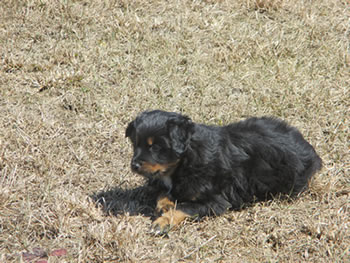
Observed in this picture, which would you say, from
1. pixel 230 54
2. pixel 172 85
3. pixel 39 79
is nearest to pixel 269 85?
pixel 230 54

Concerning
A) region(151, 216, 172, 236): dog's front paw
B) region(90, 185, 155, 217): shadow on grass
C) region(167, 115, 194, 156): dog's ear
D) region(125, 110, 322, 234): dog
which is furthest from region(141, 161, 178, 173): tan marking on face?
region(90, 185, 155, 217): shadow on grass

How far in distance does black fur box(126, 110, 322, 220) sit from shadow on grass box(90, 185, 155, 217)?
130 millimetres

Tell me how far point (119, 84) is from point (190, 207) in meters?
2.67

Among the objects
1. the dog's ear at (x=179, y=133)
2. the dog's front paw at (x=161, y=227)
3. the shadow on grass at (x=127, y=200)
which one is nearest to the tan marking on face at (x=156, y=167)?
the dog's ear at (x=179, y=133)

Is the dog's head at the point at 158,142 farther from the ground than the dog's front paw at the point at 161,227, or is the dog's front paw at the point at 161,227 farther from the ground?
the dog's head at the point at 158,142

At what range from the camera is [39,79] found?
22.8 ft

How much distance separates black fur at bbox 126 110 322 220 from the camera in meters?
4.69

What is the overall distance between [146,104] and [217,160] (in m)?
2.00

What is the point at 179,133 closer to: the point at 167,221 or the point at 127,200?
the point at 167,221

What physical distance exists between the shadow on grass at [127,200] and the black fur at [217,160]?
130mm

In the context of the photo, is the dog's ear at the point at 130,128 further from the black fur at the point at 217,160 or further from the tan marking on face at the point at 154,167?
the tan marking on face at the point at 154,167

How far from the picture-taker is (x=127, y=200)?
5.36 metres

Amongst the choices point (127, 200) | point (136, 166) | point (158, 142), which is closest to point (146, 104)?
point (127, 200)

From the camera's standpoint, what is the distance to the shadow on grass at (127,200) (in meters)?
5.17
